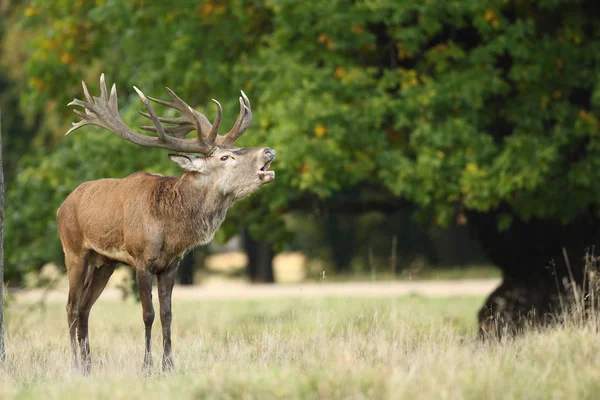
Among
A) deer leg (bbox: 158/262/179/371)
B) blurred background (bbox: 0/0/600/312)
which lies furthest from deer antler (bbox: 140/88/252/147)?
blurred background (bbox: 0/0/600/312)

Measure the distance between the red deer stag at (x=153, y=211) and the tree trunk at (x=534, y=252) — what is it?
684cm

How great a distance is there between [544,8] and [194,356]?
781 cm

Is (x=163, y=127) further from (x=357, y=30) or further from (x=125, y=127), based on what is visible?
(x=357, y=30)

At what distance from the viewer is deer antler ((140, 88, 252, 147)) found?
9.18 meters

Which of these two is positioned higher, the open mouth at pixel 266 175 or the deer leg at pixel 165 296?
the open mouth at pixel 266 175

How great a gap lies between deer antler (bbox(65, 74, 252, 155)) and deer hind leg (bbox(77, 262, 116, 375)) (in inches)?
47.6

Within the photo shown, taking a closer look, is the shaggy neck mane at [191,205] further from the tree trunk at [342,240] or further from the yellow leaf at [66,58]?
the tree trunk at [342,240]

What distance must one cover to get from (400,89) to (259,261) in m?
22.4

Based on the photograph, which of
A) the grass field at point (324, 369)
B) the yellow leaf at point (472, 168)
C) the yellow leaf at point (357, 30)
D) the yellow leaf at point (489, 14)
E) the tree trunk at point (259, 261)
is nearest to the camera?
the grass field at point (324, 369)

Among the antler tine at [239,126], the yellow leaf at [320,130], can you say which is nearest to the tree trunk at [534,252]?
the yellow leaf at [320,130]

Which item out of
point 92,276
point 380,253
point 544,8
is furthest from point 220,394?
point 380,253

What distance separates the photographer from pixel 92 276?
9.70m

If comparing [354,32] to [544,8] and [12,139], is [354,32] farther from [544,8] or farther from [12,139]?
[12,139]

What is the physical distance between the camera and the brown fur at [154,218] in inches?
348
